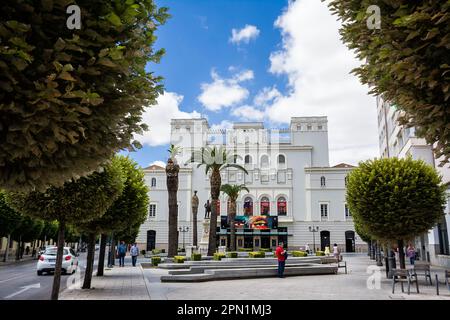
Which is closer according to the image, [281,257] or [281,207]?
[281,257]

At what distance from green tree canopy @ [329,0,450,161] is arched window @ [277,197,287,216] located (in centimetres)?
5828

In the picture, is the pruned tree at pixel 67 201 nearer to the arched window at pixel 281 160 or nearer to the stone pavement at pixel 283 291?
the stone pavement at pixel 283 291

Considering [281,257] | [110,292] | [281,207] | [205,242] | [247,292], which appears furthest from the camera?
[281,207]

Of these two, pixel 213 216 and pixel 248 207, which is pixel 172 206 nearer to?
pixel 213 216

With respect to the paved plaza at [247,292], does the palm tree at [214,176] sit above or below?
above

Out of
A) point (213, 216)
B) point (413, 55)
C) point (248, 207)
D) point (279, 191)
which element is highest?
point (279, 191)

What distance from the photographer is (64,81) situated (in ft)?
13.0

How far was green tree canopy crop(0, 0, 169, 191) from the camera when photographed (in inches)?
144

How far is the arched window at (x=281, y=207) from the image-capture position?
Result: 208 feet

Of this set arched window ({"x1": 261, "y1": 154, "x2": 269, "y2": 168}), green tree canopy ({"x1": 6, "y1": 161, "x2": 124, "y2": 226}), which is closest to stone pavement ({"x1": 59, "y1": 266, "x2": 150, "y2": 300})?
green tree canopy ({"x1": 6, "y1": 161, "x2": 124, "y2": 226})

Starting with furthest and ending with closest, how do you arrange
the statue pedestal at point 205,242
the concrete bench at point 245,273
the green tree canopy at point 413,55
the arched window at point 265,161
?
the arched window at point 265,161 → the statue pedestal at point 205,242 → the concrete bench at point 245,273 → the green tree canopy at point 413,55

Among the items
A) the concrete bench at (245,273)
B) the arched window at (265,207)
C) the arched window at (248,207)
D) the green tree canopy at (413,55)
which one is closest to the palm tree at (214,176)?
the concrete bench at (245,273)

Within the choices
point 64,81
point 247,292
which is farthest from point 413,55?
point 247,292

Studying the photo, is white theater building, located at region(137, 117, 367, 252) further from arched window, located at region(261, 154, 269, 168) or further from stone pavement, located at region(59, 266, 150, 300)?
stone pavement, located at region(59, 266, 150, 300)
